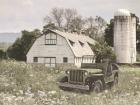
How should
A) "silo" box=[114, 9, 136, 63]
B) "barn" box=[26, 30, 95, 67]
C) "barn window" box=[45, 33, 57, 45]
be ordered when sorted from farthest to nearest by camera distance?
"silo" box=[114, 9, 136, 63] < "barn window" box=[45, 33, 57, 45] < "barn" box=[26, 30, 95, 67]

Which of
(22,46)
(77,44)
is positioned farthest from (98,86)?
(22,46)

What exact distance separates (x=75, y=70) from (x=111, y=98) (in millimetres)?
4086

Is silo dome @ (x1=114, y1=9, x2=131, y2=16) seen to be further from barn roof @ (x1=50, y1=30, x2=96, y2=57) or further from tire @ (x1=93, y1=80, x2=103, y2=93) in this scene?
tire @ (x1=93, y1=80, x2=103, y2=93)

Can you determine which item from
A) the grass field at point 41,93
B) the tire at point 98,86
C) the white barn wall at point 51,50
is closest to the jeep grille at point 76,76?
the tire at point 98,86

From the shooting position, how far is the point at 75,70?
22.3m

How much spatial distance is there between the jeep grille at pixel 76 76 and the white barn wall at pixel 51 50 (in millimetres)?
35142

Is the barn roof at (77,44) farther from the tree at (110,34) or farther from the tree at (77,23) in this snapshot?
the tree at (77,23)

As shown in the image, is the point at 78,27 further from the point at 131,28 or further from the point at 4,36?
the point at 4,36

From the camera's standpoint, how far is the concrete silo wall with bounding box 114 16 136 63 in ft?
237

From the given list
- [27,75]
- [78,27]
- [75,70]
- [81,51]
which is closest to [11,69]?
[27,75]

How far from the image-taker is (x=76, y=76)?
72.6 ft

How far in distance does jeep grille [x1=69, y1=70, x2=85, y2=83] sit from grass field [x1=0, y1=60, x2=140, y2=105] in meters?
0.98

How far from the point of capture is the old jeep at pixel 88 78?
70.6 feet

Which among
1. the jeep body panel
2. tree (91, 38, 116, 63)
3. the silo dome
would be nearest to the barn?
tree (91, 38, 116, 63)
